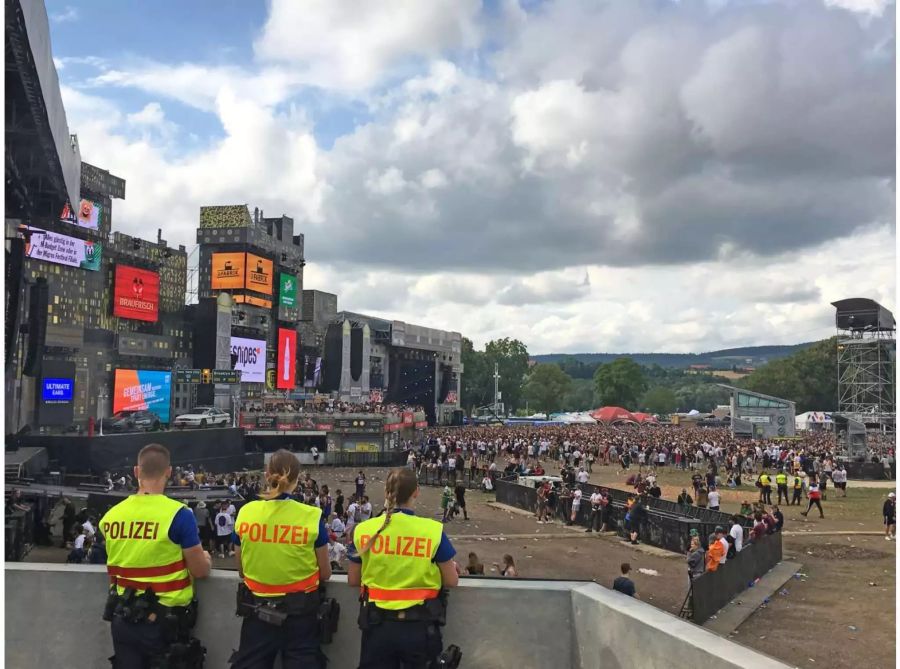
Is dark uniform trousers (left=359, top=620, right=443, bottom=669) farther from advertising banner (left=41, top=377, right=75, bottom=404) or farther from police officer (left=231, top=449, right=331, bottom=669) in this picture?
advertising banner (left=41, top=377, right=75, bottom=404)

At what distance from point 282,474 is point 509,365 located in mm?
131823

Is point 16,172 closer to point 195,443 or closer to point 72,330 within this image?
point 195,443

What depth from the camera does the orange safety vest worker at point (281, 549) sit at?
3.71 m

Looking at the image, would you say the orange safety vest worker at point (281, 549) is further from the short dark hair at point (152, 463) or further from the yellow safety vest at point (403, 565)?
the short dark hair at point (152, 463)

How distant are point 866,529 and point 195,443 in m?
28.8

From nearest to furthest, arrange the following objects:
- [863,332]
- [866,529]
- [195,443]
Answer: [866,529]
[195,443]
[863,332]

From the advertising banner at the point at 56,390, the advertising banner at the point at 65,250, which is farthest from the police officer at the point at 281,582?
the advertising banner at the point at 65,250

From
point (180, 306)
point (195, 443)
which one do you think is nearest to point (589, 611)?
point (195, 443)

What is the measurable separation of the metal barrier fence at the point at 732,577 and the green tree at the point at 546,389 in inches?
5100

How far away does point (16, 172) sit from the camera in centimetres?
1836

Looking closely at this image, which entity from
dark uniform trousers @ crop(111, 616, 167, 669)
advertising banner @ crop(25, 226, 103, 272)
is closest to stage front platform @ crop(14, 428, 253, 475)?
advertising banner @ crop(25, 226, 103, 272)

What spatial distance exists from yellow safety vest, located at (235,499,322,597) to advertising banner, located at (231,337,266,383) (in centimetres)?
6469

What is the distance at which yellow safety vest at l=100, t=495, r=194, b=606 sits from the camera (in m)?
3.71

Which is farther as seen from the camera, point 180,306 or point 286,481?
point 180,306
